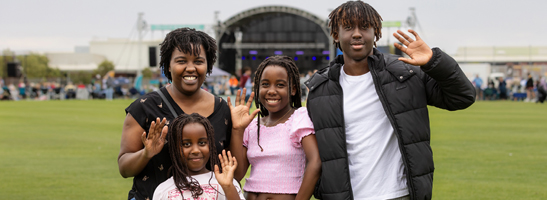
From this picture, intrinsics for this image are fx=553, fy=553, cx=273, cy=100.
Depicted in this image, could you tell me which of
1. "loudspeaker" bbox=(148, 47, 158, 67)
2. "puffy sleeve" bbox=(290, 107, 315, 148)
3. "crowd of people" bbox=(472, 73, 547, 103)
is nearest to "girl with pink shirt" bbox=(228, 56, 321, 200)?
"puffy sleeve" bbox=(290, 107, 315, 148)

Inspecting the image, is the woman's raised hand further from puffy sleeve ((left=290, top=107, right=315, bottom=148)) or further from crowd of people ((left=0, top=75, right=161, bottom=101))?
crowd of people ((left=0, top=75, right=161, bottom=101))

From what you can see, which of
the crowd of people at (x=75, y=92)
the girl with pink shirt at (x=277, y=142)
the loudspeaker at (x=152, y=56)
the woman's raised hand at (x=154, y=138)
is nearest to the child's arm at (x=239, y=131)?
the girl with pink shirt at (x=277, y=142)

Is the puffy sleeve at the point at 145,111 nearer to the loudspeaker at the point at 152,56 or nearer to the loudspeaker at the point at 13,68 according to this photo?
the loudspeaker at the point at 152,56

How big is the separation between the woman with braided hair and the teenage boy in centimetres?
69

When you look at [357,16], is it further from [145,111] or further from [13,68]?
[13,68]

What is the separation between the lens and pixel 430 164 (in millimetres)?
3240

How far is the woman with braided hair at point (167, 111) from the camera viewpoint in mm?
3221

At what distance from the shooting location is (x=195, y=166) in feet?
10.9

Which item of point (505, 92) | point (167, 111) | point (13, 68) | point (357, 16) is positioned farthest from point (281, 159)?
point (13, 68)

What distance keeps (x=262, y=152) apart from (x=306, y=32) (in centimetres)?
4839

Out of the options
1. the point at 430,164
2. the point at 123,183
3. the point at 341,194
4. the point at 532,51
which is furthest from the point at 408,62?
the point at 532,51

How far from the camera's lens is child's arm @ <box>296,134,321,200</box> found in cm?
329

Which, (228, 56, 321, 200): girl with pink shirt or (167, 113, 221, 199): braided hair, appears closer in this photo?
(167, 113, 221, 199): braided hair

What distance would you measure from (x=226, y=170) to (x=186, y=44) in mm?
810
